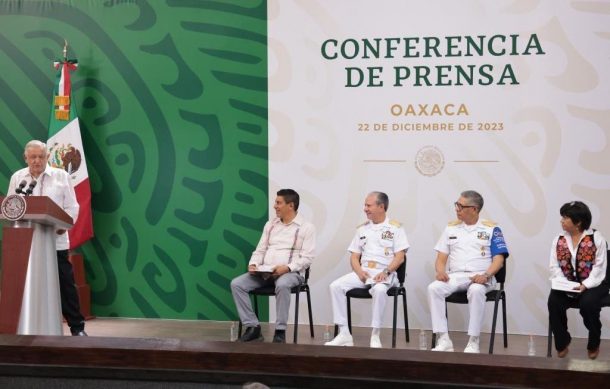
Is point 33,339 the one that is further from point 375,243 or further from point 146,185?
point 146,185

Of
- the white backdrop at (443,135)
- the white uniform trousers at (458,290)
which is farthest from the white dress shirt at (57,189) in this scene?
the white uniform trousers at (458,290)

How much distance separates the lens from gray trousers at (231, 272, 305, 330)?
17.7 ft

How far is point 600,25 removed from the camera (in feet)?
18.9

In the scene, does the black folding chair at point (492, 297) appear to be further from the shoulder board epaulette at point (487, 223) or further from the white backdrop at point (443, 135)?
the white backdrop at point (443, 135)

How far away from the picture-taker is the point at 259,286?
18.3 ft

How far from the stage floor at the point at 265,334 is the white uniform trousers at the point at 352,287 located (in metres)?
A: 0.28

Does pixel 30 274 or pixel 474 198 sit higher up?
pixel 474 198

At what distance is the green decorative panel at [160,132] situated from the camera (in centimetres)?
638

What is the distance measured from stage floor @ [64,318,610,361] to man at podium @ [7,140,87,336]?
443mm

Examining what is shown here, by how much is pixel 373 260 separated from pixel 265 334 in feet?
3.52

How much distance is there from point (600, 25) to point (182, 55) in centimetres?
331

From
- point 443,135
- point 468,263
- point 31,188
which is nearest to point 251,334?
point 468,263

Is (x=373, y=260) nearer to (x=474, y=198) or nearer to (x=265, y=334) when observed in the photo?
(x=474, y=198)

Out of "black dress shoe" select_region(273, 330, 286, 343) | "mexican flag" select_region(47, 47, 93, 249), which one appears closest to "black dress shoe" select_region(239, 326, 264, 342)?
"black dress shoe" select_region(273, 330, 286, 343)
